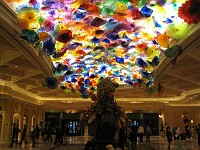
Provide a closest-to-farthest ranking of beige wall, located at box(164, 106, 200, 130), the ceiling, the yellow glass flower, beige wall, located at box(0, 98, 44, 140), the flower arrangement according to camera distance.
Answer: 1. the yellow glass flower
2. the flower arrangement
3. the ceiling
4. beige wall, located at box(0, 98, 44, 140)
5. beige wall, located at box(164, 106, 200, 130)

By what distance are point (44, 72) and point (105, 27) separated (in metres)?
4.61

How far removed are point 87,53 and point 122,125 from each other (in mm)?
6125

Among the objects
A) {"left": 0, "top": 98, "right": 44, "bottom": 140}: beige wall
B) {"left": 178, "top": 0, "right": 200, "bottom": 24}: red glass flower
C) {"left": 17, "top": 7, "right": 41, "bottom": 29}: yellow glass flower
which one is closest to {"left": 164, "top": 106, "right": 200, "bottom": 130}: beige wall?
{"left": 0, "top": 98, "right": 44, "bottom": 140}: beige wall

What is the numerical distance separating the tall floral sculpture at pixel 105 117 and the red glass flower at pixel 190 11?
2.45m

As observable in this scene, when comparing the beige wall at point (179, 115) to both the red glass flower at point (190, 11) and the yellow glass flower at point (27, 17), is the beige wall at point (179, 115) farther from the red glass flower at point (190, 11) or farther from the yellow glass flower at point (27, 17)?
the yellow glass flower at point (27, 17)

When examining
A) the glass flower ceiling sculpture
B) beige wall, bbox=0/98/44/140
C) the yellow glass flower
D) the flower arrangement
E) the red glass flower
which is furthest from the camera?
beige wall, bbox=0/98/44/140

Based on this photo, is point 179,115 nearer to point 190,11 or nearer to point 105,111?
point 105,111

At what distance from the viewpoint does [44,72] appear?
1135cm

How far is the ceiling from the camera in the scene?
7.02 metres

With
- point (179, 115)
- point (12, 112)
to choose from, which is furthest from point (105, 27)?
point (179, 115)

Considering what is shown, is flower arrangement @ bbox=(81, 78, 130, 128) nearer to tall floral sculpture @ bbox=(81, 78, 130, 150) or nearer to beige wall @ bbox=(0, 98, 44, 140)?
tall floral sculpture @ bbox=(81, 78, 130, 150)

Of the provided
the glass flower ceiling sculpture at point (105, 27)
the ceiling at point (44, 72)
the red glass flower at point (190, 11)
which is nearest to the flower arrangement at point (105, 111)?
the glass flower ceiling sculpture at point (105, 27)

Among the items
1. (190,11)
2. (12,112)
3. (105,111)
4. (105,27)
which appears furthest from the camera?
(12,112)

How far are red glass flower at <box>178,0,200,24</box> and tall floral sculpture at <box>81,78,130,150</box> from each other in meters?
2.45
